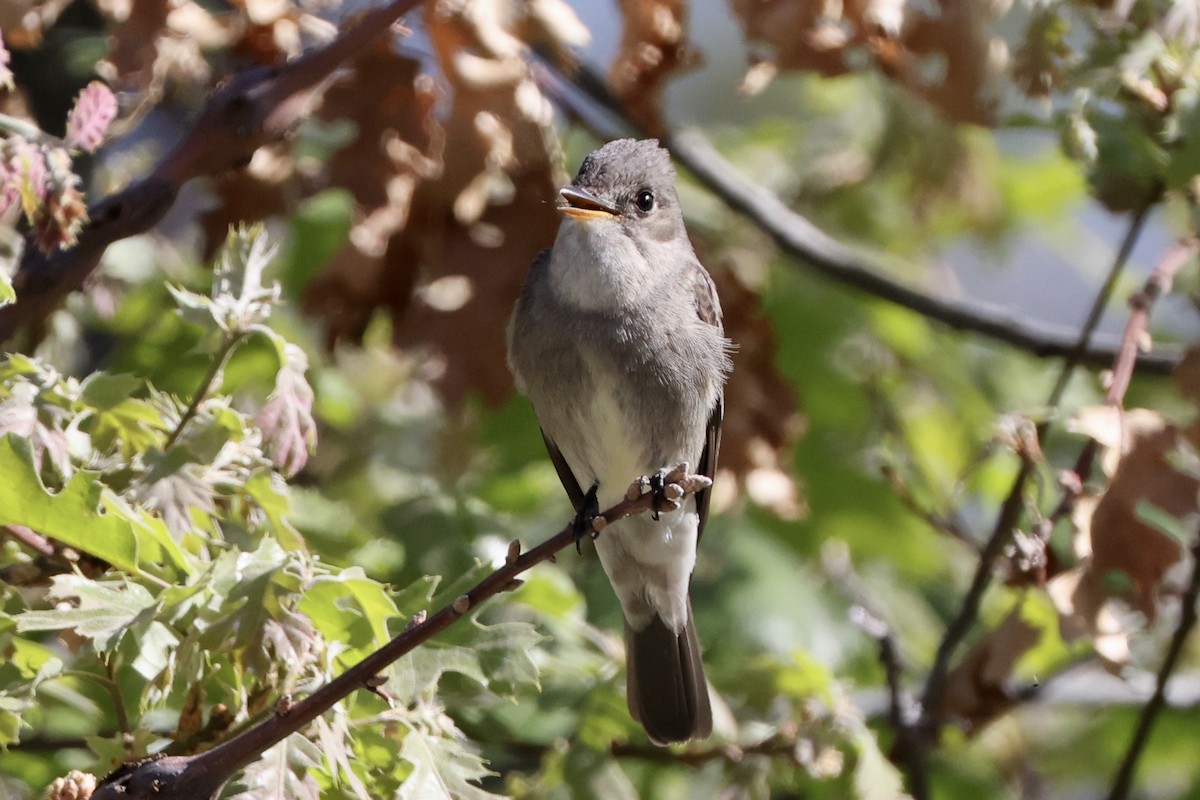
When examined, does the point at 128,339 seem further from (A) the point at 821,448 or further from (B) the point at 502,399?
(A) the point at 821,448

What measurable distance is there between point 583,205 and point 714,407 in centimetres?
64

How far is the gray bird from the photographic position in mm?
3686

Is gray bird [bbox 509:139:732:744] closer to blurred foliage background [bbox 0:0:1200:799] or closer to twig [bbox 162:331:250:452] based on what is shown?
blurred foliage background [bbox 0:0:1200:799]

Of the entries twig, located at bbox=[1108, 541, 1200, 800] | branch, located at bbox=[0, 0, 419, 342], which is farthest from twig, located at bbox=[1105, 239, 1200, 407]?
branch, located at bbox=[0, 0, 419, 342]

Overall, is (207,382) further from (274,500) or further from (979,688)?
(979,688)

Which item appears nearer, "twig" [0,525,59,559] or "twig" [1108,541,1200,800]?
"twig" [0,525,59,559]

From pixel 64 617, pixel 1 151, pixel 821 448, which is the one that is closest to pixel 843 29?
pixel 821 448

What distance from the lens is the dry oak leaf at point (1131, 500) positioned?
10.9 feet

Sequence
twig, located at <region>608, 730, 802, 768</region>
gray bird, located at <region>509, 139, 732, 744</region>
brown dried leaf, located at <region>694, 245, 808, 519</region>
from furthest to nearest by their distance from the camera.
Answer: brown dried leaf, located at <region>694, 245, 808, 519</region>, gray bird, located at <region>509, 139, 732, 744</region>, twig, located at <region>608, 730, 802, 768</region>

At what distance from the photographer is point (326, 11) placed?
4410 millimetres

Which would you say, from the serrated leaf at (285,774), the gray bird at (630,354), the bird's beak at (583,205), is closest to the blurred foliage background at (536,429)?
the serrated leaf at (285,774)

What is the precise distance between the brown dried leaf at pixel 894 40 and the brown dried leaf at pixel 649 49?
216mm

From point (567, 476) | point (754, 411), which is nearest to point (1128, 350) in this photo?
point (754, 411)

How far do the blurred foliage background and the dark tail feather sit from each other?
88 millimetres
